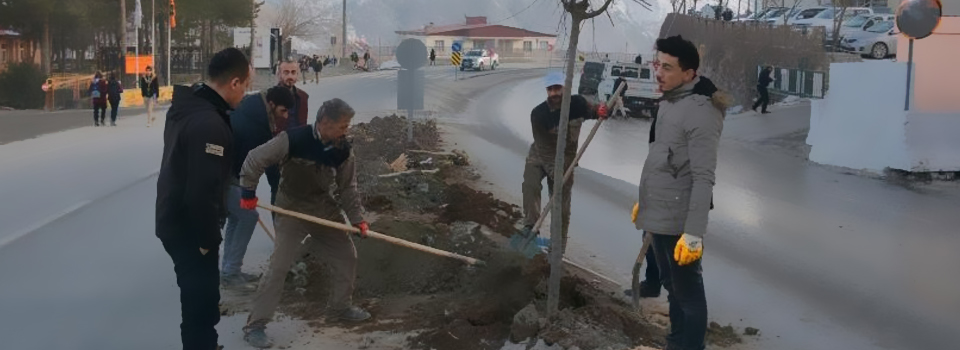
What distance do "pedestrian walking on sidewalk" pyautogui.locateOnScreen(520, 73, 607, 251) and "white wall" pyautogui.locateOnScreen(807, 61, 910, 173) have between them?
351 inches

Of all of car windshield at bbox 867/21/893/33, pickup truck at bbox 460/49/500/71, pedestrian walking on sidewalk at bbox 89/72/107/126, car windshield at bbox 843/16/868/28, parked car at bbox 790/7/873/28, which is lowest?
pedestrian walking on sidewalk at bbox 89/72/107/126

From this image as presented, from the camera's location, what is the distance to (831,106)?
1703cm

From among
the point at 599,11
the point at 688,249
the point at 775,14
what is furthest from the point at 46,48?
the point at 688,249

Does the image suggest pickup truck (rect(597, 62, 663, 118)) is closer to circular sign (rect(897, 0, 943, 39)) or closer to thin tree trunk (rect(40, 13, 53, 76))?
circular sign (rect(897, 0, 943, 39))

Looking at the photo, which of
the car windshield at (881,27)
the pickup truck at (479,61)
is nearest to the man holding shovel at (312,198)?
the car windshield at (881,27)

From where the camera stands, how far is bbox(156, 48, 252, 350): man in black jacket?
432 centimetres

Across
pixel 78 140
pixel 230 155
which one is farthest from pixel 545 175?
pixel 78 140

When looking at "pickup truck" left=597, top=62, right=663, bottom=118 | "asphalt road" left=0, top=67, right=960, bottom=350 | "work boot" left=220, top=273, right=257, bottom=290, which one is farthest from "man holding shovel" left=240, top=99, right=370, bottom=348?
"pickup truck" left=597, top=62, right=663, bottom=118

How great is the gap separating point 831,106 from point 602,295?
11.9 metres

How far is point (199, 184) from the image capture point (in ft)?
14.1

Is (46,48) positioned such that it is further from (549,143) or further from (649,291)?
(649,291)

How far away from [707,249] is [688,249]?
496 cm

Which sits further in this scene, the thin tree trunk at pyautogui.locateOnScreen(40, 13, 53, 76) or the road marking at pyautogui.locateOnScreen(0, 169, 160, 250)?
the thin tree trunk at pyautogui.locateOnScreen(40, 13, 53, 76)

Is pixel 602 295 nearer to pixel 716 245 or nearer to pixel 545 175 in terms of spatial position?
pixel 545 175
